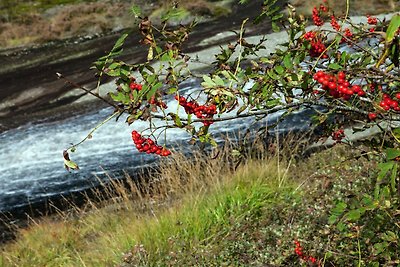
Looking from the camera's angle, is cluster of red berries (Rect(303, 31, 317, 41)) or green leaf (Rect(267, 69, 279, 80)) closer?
green leaf (Rect(267, 69, 279, 80))

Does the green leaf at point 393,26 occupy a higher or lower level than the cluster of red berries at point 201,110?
higher

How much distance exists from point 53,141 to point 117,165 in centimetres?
276

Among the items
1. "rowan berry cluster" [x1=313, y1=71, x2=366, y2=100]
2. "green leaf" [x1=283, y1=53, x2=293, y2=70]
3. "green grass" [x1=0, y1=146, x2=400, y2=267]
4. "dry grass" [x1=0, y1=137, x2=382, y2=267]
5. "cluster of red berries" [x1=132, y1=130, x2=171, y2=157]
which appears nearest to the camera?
"rowan berry cluster" [x1=313, y1=71, x2=366, y2=100]

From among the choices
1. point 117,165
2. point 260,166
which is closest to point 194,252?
point 260,166

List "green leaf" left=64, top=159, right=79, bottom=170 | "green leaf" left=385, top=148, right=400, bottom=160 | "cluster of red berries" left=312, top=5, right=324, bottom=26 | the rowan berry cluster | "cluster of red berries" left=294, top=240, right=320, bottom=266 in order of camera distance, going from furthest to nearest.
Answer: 1. "cluster of red berries" left=294, top=240, right=320, bottom=266
2. "cluster of red berries" left=312, top=5, right=324, bottom=26
3. "green leaf" left=64, top=159, right=79, bottom=170
4. the rowan berry cluster
5. "green leaf" left=385, top=148, right=400, bottom=160

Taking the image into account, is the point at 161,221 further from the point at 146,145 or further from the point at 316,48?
the point at 316,48

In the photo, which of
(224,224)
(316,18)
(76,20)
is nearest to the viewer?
(316,18)

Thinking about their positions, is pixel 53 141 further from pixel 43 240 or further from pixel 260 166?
pixel 260 166

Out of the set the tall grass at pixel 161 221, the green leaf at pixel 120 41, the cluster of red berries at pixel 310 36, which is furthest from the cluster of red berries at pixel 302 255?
the green leaf at pixel 120 41

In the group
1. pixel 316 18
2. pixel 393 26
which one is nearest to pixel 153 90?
pixel 393 26

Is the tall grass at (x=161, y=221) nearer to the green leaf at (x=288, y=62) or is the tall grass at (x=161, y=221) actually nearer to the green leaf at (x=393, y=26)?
the green leaf at (x=288, y=62)

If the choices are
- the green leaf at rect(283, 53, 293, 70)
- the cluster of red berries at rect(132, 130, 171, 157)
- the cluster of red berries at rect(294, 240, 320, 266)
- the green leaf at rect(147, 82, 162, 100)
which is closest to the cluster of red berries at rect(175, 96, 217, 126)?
the green leaf at rect(147, 82, 162, 100)

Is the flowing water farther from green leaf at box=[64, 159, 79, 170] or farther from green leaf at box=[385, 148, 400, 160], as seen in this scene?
green leaf at box=[385, 148, 400, 160]

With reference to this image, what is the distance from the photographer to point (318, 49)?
322cm
